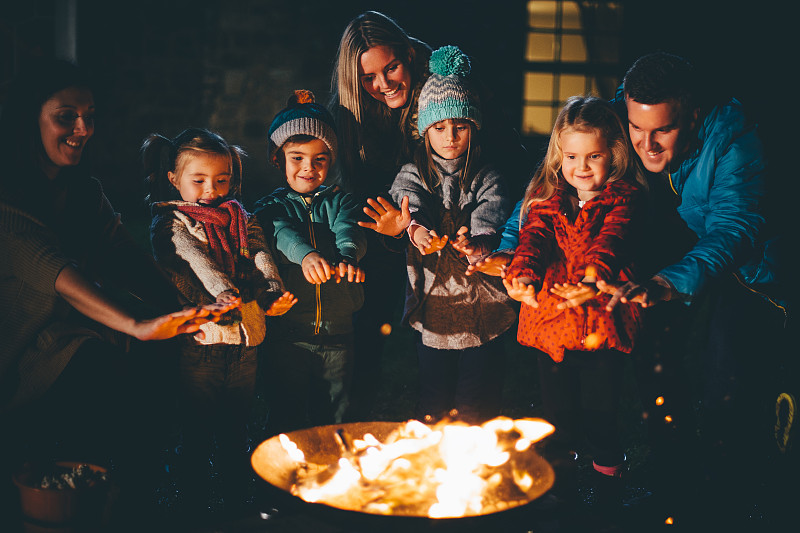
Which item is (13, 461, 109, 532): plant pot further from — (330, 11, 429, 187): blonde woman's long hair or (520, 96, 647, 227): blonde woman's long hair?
(520, 96, 647, 227): blonde woman's long hair

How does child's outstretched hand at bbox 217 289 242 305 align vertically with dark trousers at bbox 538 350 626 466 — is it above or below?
above

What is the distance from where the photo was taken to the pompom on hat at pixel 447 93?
3.34 meters

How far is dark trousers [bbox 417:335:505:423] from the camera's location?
3.54 m

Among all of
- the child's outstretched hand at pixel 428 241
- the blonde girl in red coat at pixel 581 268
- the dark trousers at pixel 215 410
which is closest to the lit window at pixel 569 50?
the blonde girl in red coat at pixel 581 268

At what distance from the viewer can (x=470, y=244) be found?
3.28 meters

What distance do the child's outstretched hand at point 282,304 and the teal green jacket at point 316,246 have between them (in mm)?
157

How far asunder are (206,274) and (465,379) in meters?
1.39

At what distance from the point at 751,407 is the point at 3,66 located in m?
8.41

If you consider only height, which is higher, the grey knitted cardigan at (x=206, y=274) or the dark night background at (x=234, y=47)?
the dark night background at (x=234, y=47)

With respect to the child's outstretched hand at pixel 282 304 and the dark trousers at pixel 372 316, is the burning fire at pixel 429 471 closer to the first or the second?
the child's outstretched hand at pixel 282 304

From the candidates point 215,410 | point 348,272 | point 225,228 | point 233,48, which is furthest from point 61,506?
point 233,48

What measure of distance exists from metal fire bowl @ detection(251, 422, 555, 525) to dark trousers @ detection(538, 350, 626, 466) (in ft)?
2.19

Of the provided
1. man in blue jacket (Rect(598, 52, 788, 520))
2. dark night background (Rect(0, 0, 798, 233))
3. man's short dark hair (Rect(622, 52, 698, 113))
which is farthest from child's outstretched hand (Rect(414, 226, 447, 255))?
dark night background (Rect(0, 0, 798, 233))

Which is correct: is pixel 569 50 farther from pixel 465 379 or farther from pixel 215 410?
pixel 215 410
